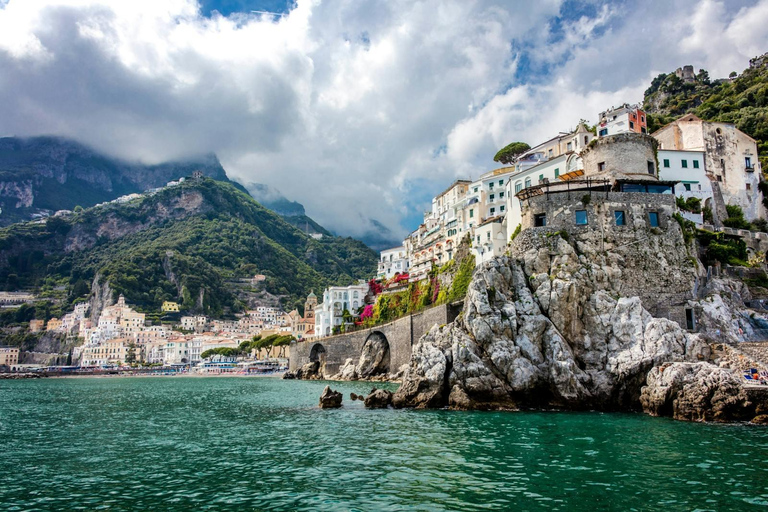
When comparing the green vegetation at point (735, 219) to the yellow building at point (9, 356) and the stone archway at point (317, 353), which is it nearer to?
the stone archway at point (317, 353)

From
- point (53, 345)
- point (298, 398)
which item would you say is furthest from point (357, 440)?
point (53, 345)

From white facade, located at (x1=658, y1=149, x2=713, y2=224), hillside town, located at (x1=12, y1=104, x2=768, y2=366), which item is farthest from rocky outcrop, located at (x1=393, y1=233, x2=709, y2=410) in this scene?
white facade, located at (x1=658, y1=149, x2=713, y2=224)

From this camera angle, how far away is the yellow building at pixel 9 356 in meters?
146

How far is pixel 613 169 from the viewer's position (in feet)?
148

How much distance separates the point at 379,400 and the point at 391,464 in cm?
1783

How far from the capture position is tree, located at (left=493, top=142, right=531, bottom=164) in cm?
7625

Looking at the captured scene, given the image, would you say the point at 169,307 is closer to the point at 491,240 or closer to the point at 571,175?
the point at 491,240

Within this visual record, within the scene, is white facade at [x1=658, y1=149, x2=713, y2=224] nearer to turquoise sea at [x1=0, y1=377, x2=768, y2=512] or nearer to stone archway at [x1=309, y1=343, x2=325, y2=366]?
turquoise sea at [x1=0, y1=377, x2=768, y2=512]

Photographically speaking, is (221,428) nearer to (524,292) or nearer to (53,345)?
(524,292)

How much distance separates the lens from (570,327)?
36562 mm

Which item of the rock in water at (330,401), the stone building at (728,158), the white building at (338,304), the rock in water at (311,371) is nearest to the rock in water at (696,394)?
the rock in water at (330,401)

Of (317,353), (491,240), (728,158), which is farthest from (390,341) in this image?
(728,158)

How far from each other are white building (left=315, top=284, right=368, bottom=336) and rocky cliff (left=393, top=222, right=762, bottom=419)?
2223 inches

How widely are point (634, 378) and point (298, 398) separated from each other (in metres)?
27.0
